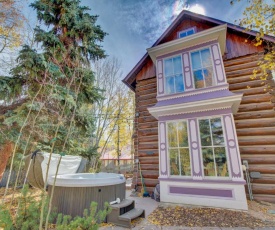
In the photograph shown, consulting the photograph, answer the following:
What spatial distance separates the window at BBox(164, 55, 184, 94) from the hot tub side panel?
4.58 metres

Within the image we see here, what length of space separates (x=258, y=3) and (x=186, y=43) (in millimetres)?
2777

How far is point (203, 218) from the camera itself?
4066 millimetres

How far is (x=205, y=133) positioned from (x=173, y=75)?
2844mm

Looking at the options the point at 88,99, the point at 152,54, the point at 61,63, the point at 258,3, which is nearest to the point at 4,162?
the point at 88,99

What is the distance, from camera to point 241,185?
4.64 metres

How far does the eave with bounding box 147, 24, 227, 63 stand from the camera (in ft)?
19.8

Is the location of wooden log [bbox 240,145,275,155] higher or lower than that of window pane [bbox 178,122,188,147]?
lower

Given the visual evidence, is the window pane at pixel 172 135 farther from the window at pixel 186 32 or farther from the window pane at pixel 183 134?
the window at pixel 186 32

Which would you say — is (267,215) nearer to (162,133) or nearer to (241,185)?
(241,185)

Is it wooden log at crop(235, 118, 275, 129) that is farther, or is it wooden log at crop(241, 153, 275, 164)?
wooden log at crop(235, 118, 275, 129)

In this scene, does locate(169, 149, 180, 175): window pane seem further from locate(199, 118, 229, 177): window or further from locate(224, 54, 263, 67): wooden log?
locate(224, 54, 263, 67): wooden log

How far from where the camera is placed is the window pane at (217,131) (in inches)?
209

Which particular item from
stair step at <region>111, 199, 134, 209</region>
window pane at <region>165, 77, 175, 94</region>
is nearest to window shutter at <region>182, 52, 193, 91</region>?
window pane at <region>165, 77, 175, 94</region>

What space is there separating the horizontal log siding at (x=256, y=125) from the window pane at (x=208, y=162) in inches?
55.8
